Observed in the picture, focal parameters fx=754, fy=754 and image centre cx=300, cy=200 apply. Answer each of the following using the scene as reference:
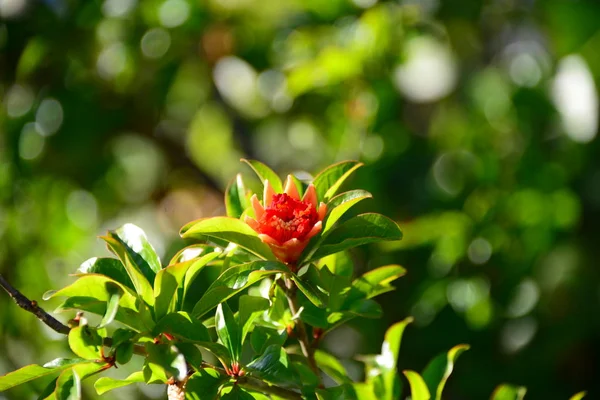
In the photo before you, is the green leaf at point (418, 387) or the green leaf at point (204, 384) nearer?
the green leaf at point (204, 384)

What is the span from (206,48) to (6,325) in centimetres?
86

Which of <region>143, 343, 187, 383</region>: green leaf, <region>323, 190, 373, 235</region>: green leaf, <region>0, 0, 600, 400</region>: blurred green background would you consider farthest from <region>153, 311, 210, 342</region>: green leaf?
<region>0, 0, 600, 400</region>: blurred green background

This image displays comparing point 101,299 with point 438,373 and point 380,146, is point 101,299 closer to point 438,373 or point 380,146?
point 438,373

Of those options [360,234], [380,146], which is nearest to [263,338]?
[360,234]

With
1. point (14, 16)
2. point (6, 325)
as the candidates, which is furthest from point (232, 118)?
point (6, 325)

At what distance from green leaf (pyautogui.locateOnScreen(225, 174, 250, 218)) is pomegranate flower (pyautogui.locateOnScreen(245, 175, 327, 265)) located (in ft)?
0.23

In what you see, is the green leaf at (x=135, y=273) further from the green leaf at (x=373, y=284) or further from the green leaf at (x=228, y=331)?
the green leaf at (x=373, y=284)

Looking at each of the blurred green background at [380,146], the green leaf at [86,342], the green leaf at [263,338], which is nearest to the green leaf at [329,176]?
the green leaf at [263,338]

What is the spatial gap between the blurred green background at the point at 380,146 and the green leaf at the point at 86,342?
786 millimetres

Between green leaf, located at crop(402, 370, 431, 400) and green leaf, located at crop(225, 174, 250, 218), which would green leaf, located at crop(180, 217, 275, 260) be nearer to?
green leaf, located at crop(225, 174, 250, 218)

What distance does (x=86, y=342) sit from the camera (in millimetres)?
651

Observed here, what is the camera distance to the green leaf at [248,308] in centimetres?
Answer: 69

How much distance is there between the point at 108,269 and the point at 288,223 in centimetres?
18

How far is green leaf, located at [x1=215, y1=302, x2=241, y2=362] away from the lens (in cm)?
68
